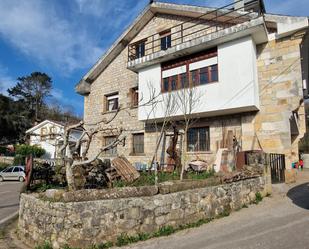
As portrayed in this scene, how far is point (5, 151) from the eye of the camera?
3750 centimetres

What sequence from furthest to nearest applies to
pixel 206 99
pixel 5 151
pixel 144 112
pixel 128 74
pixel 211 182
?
1. pixel 5 151
2. pixel 128 74
3. pixel 144 112
4. pixel 206 99
5. pixel 211 182

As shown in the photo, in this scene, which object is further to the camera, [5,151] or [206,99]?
[5,151]

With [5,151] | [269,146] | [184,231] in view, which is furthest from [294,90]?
[5,151]

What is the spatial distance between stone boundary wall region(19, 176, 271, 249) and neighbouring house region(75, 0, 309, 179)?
600cm

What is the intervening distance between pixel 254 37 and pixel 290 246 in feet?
32.1

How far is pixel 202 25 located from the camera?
14711 millimetres

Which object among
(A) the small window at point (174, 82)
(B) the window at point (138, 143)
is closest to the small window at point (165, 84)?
(A) the small window at point (174, 82)

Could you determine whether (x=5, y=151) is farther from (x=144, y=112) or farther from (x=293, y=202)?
(x=293, y=202)

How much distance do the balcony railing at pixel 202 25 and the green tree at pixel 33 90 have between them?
120ft

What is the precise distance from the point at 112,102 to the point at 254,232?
14368 millimetres

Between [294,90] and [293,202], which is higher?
[294,90]

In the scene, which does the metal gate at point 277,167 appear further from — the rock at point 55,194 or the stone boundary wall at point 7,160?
the stone boundary wall at point 7,160

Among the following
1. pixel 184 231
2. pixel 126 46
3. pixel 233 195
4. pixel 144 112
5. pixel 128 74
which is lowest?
pixel 184 231

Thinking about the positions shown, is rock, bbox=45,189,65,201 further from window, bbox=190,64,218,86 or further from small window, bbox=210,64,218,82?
small window, bbox=210,64,218,82
